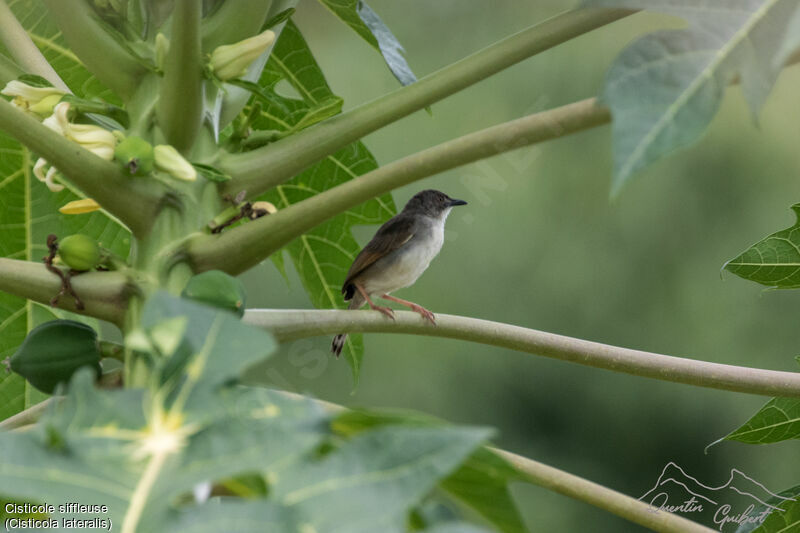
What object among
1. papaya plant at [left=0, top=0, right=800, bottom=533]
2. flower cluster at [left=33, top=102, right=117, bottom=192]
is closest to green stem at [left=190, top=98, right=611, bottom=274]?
papaya plant at [left=0, top=0, right=800, bottom=533]

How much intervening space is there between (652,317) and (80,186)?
4.74 meters

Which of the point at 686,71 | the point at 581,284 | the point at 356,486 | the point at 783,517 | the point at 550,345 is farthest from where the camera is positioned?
the point at 581,284

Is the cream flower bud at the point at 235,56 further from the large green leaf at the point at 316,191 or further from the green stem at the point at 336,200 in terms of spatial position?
the large green leaf at the point at 316,191

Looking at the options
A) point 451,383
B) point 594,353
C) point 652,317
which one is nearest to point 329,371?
point 451,383

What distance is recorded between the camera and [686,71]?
46cm

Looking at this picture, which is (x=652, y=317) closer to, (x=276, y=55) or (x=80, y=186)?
(x=276, y=55)

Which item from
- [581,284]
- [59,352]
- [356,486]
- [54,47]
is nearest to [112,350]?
[59,352]

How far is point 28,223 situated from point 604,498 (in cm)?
68

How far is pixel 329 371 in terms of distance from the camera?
5.05 m

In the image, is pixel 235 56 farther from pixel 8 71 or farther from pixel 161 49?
pixel 8 71

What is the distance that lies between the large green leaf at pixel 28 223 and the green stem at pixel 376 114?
0.36 m

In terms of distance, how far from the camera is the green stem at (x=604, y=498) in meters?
0.66

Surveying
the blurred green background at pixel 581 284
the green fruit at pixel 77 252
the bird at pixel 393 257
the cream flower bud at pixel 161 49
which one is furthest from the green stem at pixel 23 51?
the blurred green background at pixel 581 284

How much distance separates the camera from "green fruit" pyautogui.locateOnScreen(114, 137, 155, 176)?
2.08 feet
